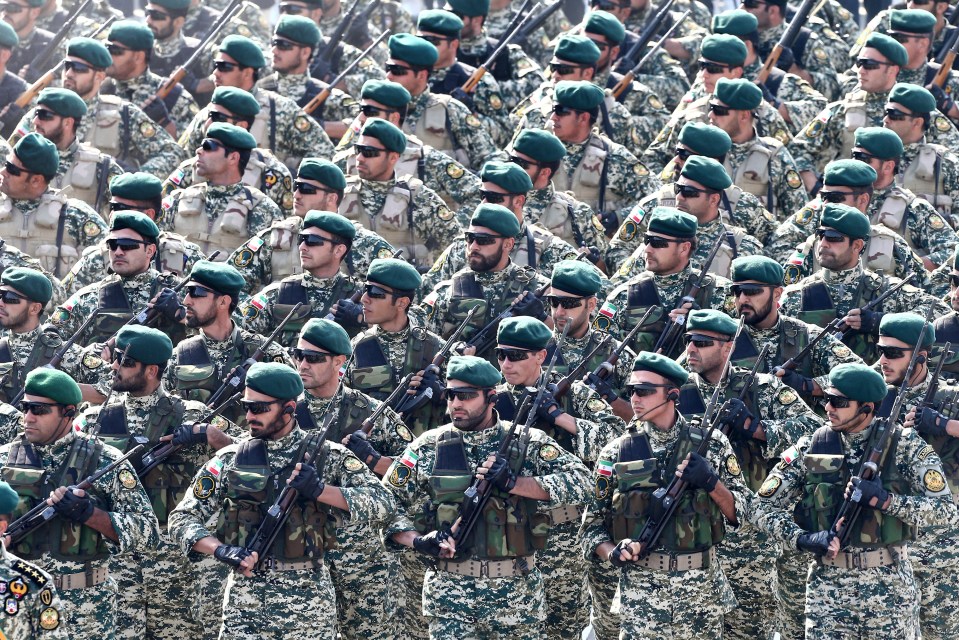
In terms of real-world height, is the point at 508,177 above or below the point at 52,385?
above

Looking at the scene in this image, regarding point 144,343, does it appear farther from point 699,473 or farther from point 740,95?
point 740,95

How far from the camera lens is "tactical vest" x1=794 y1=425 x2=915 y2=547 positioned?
16.3 metres

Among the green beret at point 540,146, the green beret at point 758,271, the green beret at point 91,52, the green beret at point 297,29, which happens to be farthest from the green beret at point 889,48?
the green beret at point 91,52

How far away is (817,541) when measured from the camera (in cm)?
1611

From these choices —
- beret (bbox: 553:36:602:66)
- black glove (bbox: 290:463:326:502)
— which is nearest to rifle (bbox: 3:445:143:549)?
black glove (bbox: 290:463:326:502)

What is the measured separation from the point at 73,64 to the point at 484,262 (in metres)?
5.37

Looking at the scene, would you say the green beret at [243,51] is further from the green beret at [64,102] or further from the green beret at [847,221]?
the green beret at [847,221]

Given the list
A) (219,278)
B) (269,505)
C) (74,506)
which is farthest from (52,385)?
(219,278)

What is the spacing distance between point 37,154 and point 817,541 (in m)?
7.67

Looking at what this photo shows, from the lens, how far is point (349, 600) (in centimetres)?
A: 1711

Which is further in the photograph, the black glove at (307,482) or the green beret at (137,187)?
the green beret at (137,187)

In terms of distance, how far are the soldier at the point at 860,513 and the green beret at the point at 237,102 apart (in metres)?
6.85

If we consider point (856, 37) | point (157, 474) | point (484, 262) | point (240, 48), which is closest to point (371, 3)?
point (240, 48)

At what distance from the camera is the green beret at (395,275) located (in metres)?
17.9
